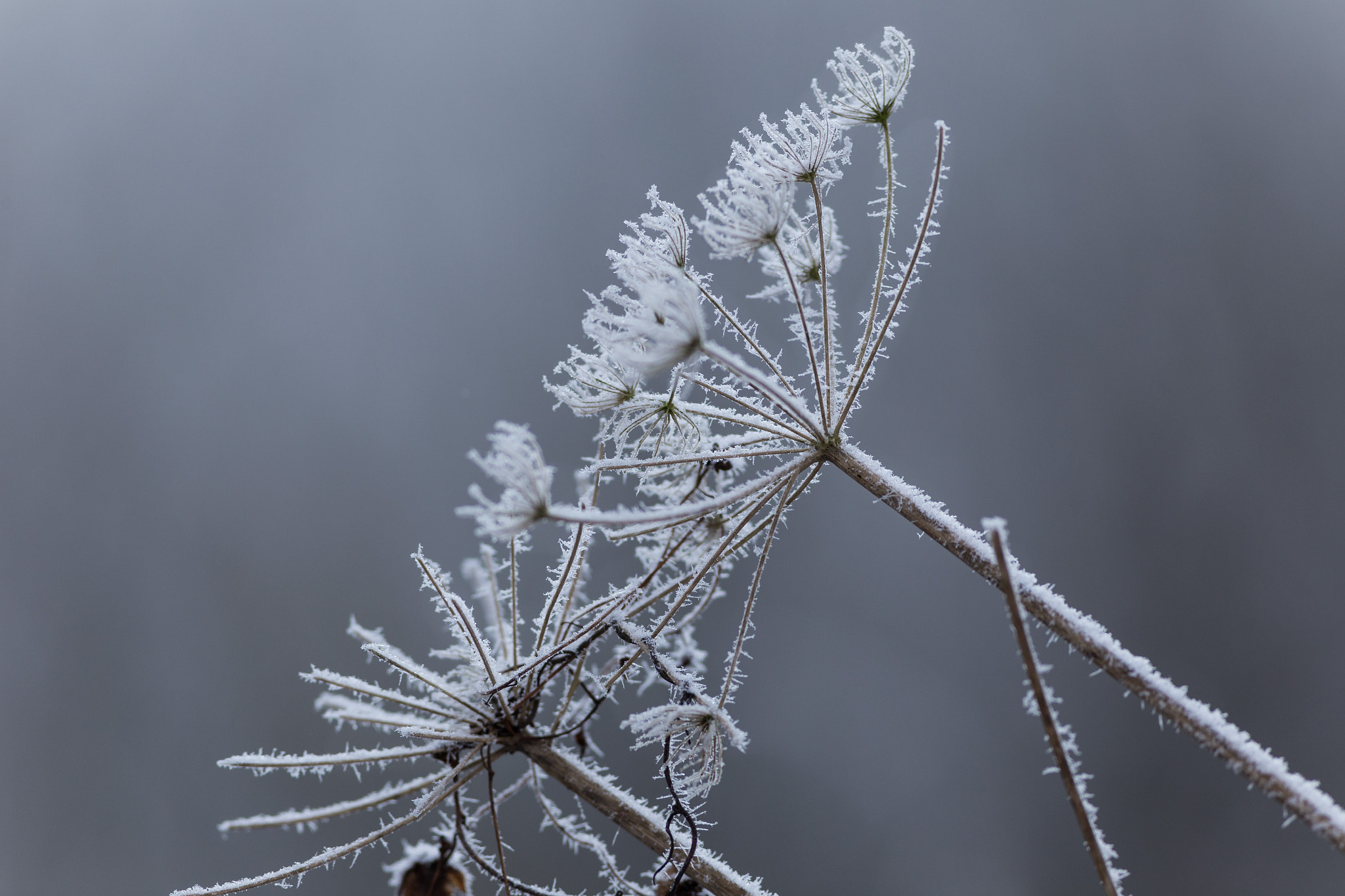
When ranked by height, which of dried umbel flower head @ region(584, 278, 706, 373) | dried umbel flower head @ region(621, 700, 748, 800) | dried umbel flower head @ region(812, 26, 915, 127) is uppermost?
dried umbel flower head @ region(812, 26, 915, 127)

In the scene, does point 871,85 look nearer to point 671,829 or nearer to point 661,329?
point 661,329

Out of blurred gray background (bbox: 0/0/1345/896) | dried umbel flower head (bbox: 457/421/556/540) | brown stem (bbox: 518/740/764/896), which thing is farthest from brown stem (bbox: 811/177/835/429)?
blurred gray background (bbox: 0/0/1345/896)

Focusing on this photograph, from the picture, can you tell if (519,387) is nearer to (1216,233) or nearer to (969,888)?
(969,888)

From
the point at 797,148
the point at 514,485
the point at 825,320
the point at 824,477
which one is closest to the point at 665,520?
the point at 514,485

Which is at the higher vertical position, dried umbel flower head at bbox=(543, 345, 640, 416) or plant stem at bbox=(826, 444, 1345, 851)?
dried umbel flower head at bbox=(543, 345, 640, 416)

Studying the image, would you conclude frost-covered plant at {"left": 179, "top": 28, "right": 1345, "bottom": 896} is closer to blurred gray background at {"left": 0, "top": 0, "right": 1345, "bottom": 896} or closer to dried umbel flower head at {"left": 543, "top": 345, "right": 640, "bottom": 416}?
dried umbel flower head at {"left": 543, "top": 345, "right": 640, "bottom": 416}

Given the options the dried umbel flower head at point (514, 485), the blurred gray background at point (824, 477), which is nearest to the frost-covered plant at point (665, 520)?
the dried umbel flower head at point (514, 485)

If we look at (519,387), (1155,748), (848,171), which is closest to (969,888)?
(1155,748)

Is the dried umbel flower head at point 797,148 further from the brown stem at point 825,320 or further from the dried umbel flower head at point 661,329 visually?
the dried umbel flower head at point 661,329
